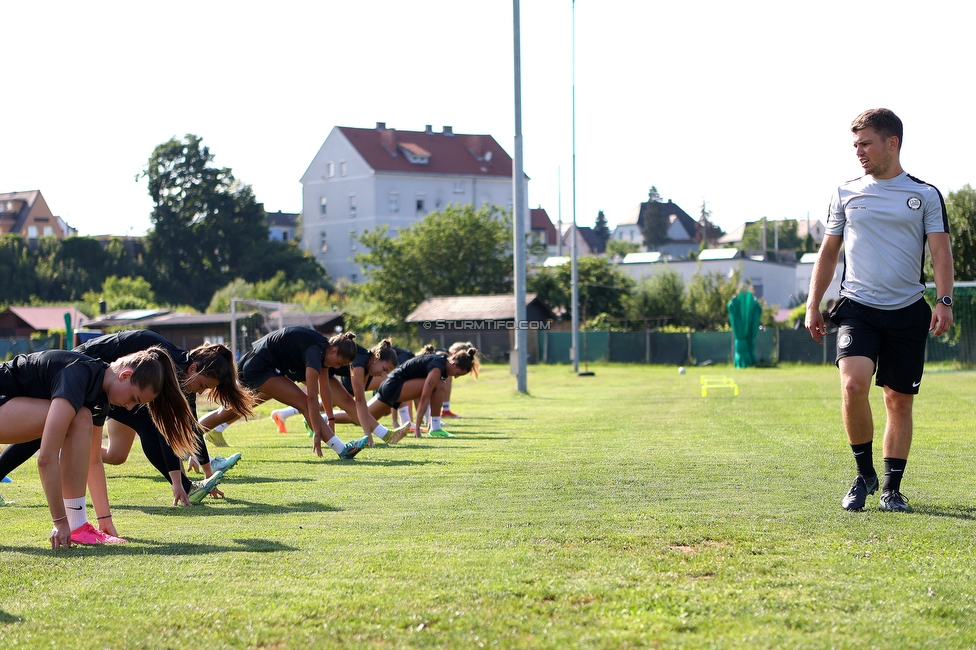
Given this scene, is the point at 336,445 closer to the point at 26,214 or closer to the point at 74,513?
the point at 74,513

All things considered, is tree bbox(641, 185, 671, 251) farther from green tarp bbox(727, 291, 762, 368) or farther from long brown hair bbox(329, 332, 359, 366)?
long brown hair bbox(329, 332, 359, 366)

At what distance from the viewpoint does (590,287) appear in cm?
5909

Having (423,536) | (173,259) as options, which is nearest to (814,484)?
(423,536)

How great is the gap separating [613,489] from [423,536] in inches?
79.0

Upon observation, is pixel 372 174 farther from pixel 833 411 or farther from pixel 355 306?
pixel 833 411

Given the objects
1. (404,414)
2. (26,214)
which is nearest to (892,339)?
(404,414)

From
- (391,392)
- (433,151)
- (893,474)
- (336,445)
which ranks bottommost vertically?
(336,445)

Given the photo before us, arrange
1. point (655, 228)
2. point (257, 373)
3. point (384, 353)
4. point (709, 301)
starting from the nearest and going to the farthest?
point (257, 373) → point (384, 353) → point (709, 301) → point (655, 228)

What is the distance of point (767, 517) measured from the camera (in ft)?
18.5

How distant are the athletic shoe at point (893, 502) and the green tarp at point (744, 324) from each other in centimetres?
3627

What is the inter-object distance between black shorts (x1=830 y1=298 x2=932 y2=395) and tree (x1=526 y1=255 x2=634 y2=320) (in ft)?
173

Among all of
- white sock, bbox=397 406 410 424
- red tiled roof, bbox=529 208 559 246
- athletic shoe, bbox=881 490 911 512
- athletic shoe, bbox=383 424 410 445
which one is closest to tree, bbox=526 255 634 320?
white sock, bbox=397 406 410 424

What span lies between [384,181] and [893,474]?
78.6 meters

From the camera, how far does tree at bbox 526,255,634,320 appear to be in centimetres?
5934
